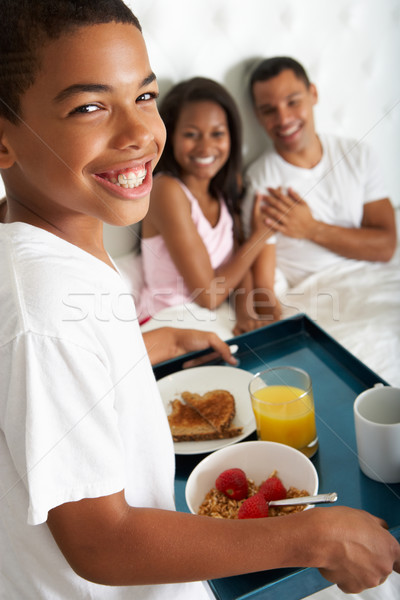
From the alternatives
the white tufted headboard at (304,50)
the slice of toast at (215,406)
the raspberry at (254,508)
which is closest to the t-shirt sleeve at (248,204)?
the white tufted headboard at (304,50)

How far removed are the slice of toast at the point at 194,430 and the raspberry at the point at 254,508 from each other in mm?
166

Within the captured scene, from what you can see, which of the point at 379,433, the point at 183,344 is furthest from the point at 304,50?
the point at 379,433

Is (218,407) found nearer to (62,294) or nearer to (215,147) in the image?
(62,294)

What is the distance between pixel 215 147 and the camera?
1.59 m

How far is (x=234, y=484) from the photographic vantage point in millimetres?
706

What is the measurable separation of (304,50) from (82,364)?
1.55 meters

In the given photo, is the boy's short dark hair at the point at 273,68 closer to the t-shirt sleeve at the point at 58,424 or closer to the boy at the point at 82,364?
the boy at the point at 82,364

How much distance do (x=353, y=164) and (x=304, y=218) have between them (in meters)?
0.25

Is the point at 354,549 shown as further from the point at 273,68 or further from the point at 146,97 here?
the point at 273,68

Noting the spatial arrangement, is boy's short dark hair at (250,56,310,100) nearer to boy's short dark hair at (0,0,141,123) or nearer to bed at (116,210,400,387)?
bed at (116,210,400,387)

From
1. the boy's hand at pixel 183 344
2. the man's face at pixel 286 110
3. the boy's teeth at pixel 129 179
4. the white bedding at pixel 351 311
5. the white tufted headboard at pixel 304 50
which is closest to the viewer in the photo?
the boy's teeth at pixel 129 179

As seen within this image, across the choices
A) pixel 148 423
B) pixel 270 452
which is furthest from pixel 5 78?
pixel 270 452

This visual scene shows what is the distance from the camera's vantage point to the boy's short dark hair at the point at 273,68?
1.61 meters

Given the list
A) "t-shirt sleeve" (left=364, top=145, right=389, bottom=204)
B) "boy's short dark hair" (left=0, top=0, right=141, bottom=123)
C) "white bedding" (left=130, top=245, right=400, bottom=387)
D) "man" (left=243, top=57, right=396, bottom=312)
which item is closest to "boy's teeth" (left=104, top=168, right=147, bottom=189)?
"boy's short dark hair" (left=0, top=0, right=141, bottom=123)
